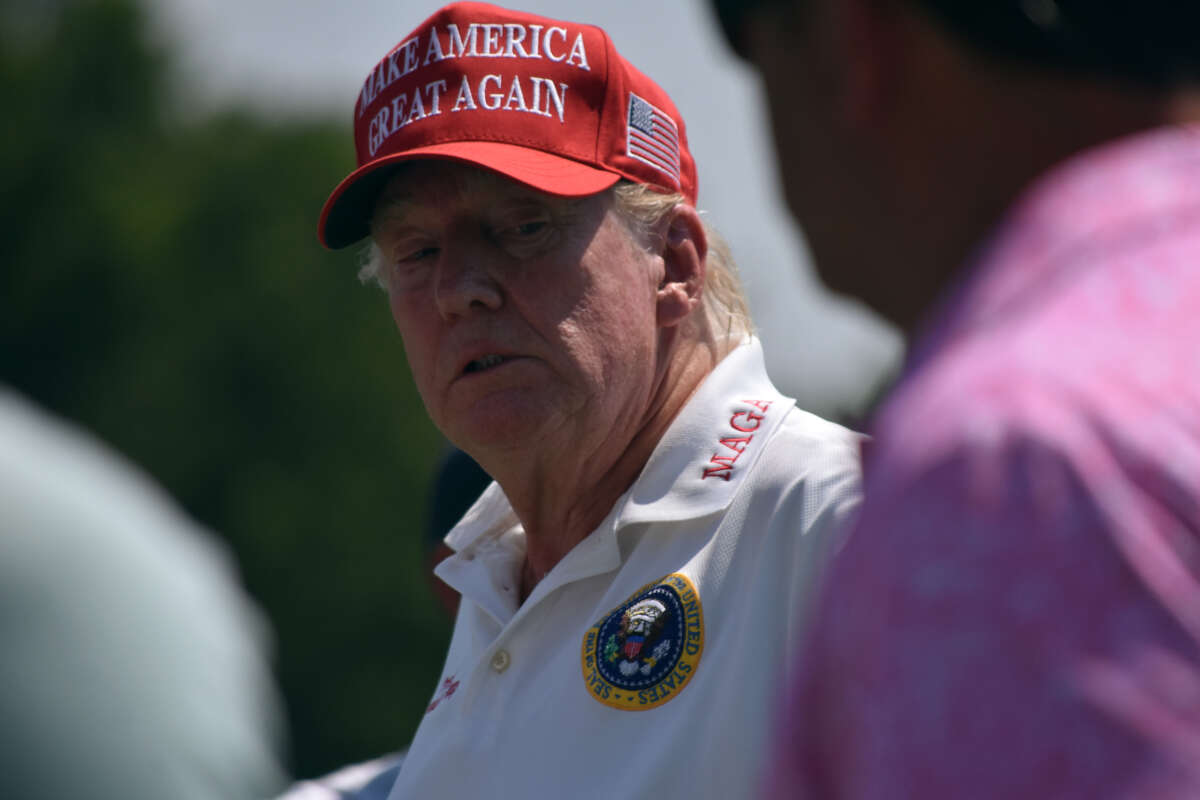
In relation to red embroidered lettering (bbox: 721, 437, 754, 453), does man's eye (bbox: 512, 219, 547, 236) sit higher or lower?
higher

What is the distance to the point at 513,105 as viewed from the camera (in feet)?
9.71

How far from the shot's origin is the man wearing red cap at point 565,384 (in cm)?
249

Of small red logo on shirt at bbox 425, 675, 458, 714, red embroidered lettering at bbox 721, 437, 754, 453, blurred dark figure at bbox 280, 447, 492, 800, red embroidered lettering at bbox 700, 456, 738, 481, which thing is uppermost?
red embroidered lettering at bbox 721, 437, 754, 453

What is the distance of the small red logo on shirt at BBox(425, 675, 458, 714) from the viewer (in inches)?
114

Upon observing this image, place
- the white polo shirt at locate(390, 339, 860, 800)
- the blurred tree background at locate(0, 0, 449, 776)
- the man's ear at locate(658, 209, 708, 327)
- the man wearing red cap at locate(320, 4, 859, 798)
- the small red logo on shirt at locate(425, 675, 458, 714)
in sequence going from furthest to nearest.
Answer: the blurred tree background at locate(0, 0, 449, 776), the man's ear at locate(658, 209, 708, 327), the small red logo on shirt at locate(425, 675, 458, 714), the man wearing red cap at locate(320, 4, 859, 798), the white polo shirt at locate(390, 339, 860, 800)

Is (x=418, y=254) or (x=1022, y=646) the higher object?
(x=1022, y=646)

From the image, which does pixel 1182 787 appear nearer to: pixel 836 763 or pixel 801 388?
pixel 836 763

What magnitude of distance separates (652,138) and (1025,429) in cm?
219

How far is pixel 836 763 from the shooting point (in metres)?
1.05

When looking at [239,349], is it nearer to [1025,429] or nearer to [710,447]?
[710,447]

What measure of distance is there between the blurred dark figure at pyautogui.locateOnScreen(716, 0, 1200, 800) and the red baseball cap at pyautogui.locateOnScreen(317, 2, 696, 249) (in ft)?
5.56

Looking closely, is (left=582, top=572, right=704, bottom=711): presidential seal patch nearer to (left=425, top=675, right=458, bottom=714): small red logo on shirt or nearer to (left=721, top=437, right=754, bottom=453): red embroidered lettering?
(left=721, top=437, right=754, bottom=453): red embroidered lettering

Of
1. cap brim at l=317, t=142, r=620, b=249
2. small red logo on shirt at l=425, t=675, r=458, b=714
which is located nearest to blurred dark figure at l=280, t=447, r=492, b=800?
small red logo on shirt at l=425, t=675, r=458, b=714

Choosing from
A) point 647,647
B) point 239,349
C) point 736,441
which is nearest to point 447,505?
point 736,441
